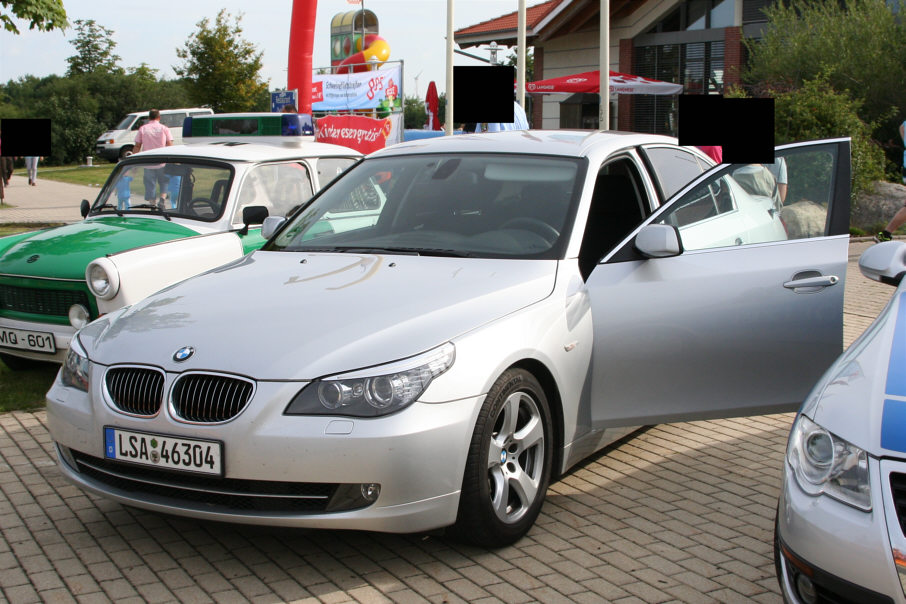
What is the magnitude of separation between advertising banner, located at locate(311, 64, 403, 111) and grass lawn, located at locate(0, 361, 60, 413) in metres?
12.3

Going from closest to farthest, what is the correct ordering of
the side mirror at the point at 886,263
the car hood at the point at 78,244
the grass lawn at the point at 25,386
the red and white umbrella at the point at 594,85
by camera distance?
the side mirror at the point at 886,263 → the grass lawn at the point at 25,386 → the car hood at the point at 78,244 → the red and white umbrella at the point at 594,85

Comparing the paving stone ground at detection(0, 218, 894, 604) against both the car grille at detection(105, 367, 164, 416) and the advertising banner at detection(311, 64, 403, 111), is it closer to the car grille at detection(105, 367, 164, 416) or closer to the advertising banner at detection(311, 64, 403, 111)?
the car grille at detection(105, 367, 164, 416)

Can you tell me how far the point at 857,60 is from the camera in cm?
2072

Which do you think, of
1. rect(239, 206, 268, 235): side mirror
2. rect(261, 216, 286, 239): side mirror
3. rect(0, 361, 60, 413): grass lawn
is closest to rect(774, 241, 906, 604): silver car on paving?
rect(261, 216, 286, 239): side mirror

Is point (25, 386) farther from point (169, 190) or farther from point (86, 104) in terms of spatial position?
point (86, 104)

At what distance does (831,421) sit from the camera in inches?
119

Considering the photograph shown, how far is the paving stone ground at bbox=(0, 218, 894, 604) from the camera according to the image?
3703 millimetres

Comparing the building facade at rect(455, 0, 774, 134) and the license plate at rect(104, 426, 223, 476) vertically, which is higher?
the building facade at rect(455, 0, 774, 134)

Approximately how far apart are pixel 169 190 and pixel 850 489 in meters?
6.25

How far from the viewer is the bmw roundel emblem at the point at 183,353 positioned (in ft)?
12.4

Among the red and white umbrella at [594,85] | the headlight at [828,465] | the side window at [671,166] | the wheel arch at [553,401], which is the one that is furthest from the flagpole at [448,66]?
the headlight at [828,465]

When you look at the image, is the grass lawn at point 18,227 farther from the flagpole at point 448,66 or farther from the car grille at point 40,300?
the car grille at point 40,300

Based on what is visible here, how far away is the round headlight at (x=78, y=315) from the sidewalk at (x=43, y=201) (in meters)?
12.6

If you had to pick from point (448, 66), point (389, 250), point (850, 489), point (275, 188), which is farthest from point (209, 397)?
point (448, 66)
